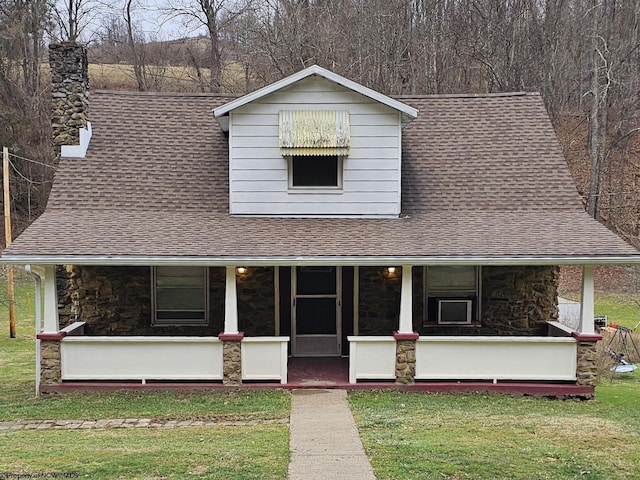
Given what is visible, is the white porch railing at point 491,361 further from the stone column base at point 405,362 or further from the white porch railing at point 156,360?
the white porch railing at point 156,360

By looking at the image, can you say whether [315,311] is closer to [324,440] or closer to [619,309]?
[324,440]

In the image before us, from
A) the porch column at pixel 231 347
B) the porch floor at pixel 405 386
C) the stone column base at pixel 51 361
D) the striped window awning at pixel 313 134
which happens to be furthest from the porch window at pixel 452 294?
the stone column base at pixel 51 361

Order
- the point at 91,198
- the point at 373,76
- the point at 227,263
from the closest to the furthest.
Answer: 1. the point at 227,263
2. the point at 91,198
3. the point at 373,76

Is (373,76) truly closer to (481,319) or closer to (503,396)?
(481,319)

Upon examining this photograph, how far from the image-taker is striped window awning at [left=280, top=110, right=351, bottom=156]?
10.3 meters

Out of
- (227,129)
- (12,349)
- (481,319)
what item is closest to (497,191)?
(481,319)

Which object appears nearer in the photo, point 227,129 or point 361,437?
point 361,437

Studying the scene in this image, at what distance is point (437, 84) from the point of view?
84.9 feet

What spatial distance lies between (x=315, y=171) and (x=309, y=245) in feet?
6.39

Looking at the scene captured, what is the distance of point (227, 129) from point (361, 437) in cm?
674

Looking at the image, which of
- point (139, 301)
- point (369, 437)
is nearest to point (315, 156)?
point (139, 301)

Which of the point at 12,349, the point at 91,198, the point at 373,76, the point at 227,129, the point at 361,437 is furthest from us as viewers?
the point at 373,76

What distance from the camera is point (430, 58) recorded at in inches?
1012

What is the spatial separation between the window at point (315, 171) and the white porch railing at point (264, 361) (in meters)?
2.93
